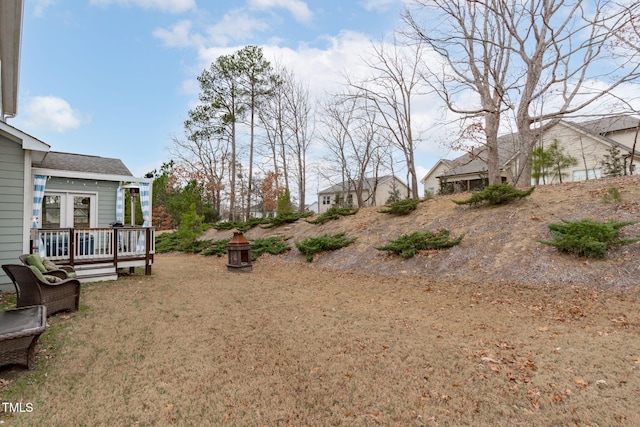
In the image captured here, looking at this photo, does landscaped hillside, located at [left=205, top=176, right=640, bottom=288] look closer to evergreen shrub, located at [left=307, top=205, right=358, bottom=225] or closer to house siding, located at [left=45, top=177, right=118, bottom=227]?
evergreen shrub, located at [left=307, top=205, right=358, bottom=225]

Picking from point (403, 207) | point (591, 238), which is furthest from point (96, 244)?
point (591, 238)

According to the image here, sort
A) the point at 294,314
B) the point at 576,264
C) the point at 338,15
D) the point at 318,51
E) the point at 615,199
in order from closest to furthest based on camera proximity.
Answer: the point at 294,314, the point at 576,264, the point at 615,199, the point at 338,15, the point at 318,51

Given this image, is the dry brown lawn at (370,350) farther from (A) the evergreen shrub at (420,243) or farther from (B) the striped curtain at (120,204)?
(B) the striped curtain at (120,204)

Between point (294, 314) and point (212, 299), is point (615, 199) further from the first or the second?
point (212, 299)

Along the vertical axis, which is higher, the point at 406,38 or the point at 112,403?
the point at 406,38

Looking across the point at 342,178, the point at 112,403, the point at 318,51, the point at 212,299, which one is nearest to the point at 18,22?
the point at 212,299

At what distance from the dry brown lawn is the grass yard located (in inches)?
0.7

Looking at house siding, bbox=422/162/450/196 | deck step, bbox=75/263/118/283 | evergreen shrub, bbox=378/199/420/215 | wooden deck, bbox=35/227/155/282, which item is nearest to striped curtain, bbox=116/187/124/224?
wooden deck, bbox=35/227/155/282

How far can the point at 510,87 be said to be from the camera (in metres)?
11.6

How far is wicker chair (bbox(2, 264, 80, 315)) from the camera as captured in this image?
4465 millimetres

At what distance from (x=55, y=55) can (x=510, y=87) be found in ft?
51.1

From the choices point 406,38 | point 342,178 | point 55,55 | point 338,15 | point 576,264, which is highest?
point 338,15

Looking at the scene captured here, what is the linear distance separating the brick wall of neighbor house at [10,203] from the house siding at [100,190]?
3.52 metres

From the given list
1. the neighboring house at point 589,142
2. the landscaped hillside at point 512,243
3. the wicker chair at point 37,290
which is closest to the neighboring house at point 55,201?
the wicker chair at point 37,290
